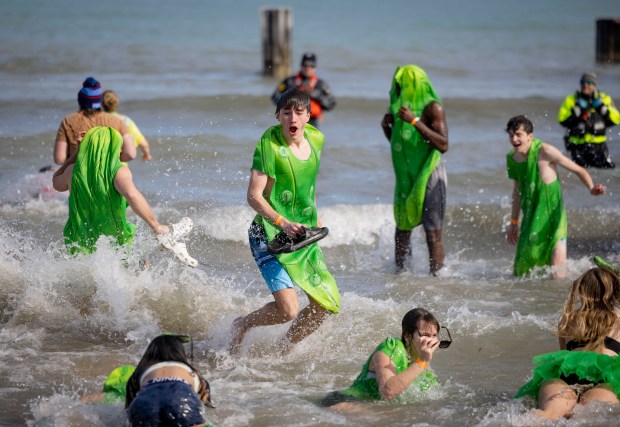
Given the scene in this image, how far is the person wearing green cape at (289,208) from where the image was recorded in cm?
612

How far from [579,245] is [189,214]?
407 cm

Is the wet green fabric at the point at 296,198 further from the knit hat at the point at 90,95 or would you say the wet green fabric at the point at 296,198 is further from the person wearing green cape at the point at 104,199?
the knit hat at the point at 90,95

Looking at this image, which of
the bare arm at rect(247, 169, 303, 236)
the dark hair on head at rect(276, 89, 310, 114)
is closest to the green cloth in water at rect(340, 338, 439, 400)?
the bare arm at rect(247, 169, 303, 236)

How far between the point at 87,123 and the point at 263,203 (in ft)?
7.15

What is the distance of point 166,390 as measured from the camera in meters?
4.51

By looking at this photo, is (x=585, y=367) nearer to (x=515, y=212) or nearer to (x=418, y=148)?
(x=515, y=212)

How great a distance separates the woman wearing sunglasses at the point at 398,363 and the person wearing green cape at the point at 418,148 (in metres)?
3.31

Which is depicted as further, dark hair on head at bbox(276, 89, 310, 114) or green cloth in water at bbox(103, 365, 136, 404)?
dark hair on head at bbox(276, 89, 310, 114)

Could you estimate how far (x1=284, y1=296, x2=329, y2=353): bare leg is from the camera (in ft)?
20.9

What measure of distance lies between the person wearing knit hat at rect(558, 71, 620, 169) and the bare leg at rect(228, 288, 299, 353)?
6.30 m

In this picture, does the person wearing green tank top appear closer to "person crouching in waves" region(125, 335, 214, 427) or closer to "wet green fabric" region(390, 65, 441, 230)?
"wet green fabric" region(390, 65, 441, 230)

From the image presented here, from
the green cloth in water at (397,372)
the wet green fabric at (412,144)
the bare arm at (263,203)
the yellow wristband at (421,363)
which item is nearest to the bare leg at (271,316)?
the bare arm at (263,203)

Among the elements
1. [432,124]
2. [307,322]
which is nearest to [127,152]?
[307,322]

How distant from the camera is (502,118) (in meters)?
20.0
